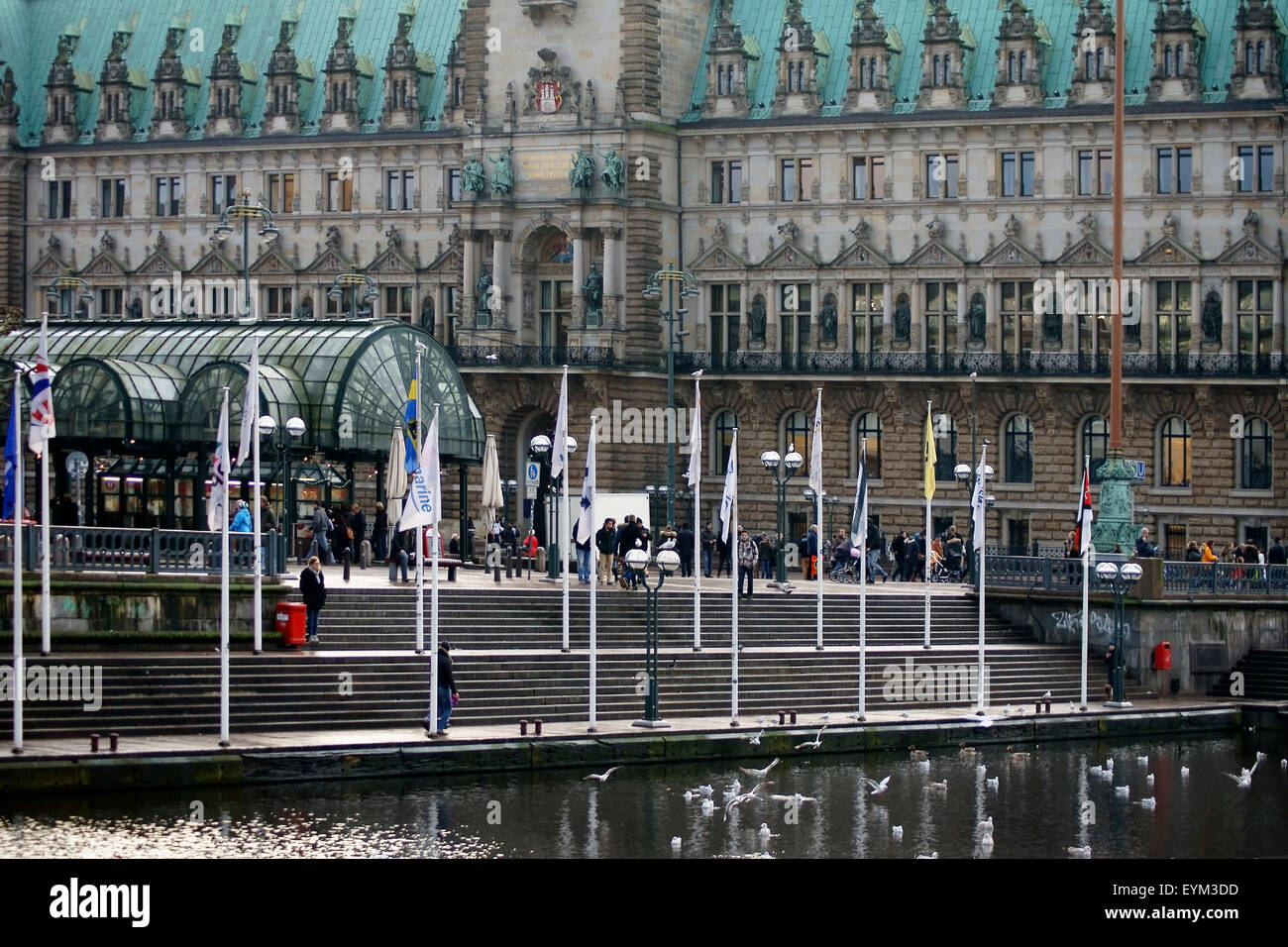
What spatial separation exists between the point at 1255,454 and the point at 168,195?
167 feet

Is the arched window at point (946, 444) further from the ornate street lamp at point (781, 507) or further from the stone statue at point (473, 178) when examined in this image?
the ornate street lamp at point (781, 507)

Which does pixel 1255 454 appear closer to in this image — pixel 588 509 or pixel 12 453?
pixel 588 509

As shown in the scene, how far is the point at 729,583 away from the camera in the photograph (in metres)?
74.7

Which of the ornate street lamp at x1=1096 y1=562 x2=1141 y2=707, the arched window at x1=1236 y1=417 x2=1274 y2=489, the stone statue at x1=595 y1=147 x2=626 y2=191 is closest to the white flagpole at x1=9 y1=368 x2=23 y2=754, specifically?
the ornate street lamp at x1=1096 y1=562 x2=1141 y2=707

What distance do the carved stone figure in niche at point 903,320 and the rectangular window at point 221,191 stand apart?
105 ft

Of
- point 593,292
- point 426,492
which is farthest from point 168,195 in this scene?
point 426,492

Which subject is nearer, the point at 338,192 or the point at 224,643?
the point at 224,643

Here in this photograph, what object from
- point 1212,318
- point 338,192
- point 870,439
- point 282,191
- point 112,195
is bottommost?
point 870,439

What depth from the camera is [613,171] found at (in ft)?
346

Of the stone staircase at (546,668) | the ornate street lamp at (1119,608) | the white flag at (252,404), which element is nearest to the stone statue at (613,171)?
the stone staircase at (546,668)

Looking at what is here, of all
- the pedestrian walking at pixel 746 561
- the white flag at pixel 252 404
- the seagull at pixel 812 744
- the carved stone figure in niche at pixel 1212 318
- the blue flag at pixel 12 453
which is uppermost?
the carved stone figure in niche at pixel 1212 318

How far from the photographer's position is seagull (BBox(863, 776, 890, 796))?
51.0 meters

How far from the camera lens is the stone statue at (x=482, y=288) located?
10812cm
